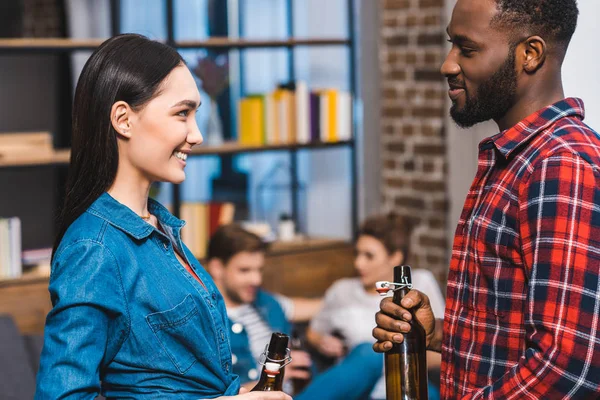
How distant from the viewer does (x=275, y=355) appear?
4.37ft

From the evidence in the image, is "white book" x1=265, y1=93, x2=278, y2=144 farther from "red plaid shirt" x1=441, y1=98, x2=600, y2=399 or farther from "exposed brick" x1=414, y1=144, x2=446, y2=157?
"red plaid shirt" x1=441, y1=98, x2=600, y2=399

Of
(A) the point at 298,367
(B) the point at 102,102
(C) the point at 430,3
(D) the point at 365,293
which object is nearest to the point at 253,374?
(A) the point at 298,367

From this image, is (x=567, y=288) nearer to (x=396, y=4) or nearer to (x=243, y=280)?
(x=243, y=280)

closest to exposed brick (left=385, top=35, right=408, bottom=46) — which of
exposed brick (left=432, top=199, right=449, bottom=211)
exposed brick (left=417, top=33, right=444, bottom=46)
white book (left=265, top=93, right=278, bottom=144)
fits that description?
exposed brick (left=417, top=33, right=444, bottom=46)

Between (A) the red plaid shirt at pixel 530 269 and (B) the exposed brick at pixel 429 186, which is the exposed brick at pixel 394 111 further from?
(A) the red plaid shirt at pixel 530 269

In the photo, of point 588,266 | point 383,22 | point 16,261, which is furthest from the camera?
point 383,22

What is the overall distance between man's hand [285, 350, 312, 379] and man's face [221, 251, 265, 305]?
12.9 inches

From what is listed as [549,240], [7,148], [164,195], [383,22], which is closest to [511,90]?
[549,240]

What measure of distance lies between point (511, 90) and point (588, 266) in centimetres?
29

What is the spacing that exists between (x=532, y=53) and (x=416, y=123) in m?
3.29

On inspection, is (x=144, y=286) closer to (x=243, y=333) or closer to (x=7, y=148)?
(x=243, y=333)

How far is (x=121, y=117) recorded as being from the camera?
1.30 metres

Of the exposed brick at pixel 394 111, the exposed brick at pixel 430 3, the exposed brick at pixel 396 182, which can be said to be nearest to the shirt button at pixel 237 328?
the exposed brick at pixel 396 182

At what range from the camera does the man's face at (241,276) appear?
A: 10.4 ft
